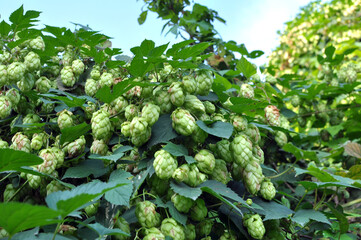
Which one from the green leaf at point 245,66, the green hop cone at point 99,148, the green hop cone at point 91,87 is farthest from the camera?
the green leaf at point 245,66

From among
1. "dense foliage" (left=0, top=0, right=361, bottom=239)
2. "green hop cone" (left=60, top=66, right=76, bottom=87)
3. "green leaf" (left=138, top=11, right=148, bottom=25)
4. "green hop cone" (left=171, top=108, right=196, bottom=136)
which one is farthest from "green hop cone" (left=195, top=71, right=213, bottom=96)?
"green leaf" (left=138, top=11, right=148, bottom=25)

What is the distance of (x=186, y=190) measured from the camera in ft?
2.95

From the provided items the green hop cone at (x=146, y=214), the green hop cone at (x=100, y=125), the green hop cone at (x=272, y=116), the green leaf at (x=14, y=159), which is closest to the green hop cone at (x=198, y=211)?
the green hop cone at (x=146, y=214)

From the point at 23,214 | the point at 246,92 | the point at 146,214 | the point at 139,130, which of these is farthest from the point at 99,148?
the point at 246,92

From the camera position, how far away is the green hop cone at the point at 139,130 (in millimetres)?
960

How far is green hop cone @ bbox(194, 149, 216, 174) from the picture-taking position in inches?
38.6

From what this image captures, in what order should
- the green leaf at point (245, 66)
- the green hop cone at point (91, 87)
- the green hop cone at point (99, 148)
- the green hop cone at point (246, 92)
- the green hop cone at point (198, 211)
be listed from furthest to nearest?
1. the green leaf at point (245, 66)
2. the green hop cone at point (246, 92)
3. the green hop cone at point (91, 87)
4. the green hop cone at point (99, 148)
5. the green hop cone at point (198, 211)

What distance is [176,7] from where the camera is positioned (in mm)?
2934

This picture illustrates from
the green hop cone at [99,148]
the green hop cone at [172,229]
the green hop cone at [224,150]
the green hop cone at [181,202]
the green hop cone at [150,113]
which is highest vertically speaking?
the green hop cone at [150,113]

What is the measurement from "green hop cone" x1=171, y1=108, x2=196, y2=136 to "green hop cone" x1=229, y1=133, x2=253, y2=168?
0.14m

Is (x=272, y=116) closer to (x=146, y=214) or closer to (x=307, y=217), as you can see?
(x=307, y=217)

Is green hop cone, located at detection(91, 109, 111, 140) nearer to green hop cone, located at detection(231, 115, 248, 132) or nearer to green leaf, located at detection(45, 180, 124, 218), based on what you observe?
green leaf, located at detection(45, 180, 124, 218)

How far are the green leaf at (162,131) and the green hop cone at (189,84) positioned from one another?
0.38 ft

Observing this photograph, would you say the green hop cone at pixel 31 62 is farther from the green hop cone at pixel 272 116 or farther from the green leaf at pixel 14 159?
the green hop cone at pixel 272 116
